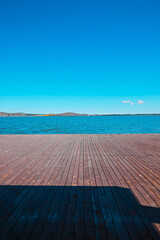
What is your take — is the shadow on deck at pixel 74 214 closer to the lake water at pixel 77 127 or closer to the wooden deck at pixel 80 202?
the wooden deck at pixel 80 202

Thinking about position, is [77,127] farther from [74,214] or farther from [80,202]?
[74,214]

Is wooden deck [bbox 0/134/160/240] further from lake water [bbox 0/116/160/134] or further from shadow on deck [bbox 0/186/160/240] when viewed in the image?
lake water [bbox 0/116/160/134]

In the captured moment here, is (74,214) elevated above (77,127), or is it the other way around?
(74,214)

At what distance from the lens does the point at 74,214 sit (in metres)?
2.66

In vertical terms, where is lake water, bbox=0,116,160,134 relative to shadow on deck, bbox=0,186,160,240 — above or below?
below

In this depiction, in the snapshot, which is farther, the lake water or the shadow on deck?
the lake water

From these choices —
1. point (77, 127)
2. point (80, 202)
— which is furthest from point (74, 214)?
point (77, 127)

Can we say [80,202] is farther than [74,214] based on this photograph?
Yes

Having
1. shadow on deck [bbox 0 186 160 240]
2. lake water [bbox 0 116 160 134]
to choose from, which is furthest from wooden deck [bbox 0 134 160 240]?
lake water [bbox 0 116 160 134]

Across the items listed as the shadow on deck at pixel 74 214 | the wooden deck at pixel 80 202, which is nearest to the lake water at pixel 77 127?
the wooden deck at pixel 80 202

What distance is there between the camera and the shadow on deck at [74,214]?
2.23 m

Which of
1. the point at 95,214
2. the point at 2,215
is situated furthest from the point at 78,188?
the point at 2,215

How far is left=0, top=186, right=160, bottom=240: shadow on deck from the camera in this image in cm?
223

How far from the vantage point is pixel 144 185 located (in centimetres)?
379
